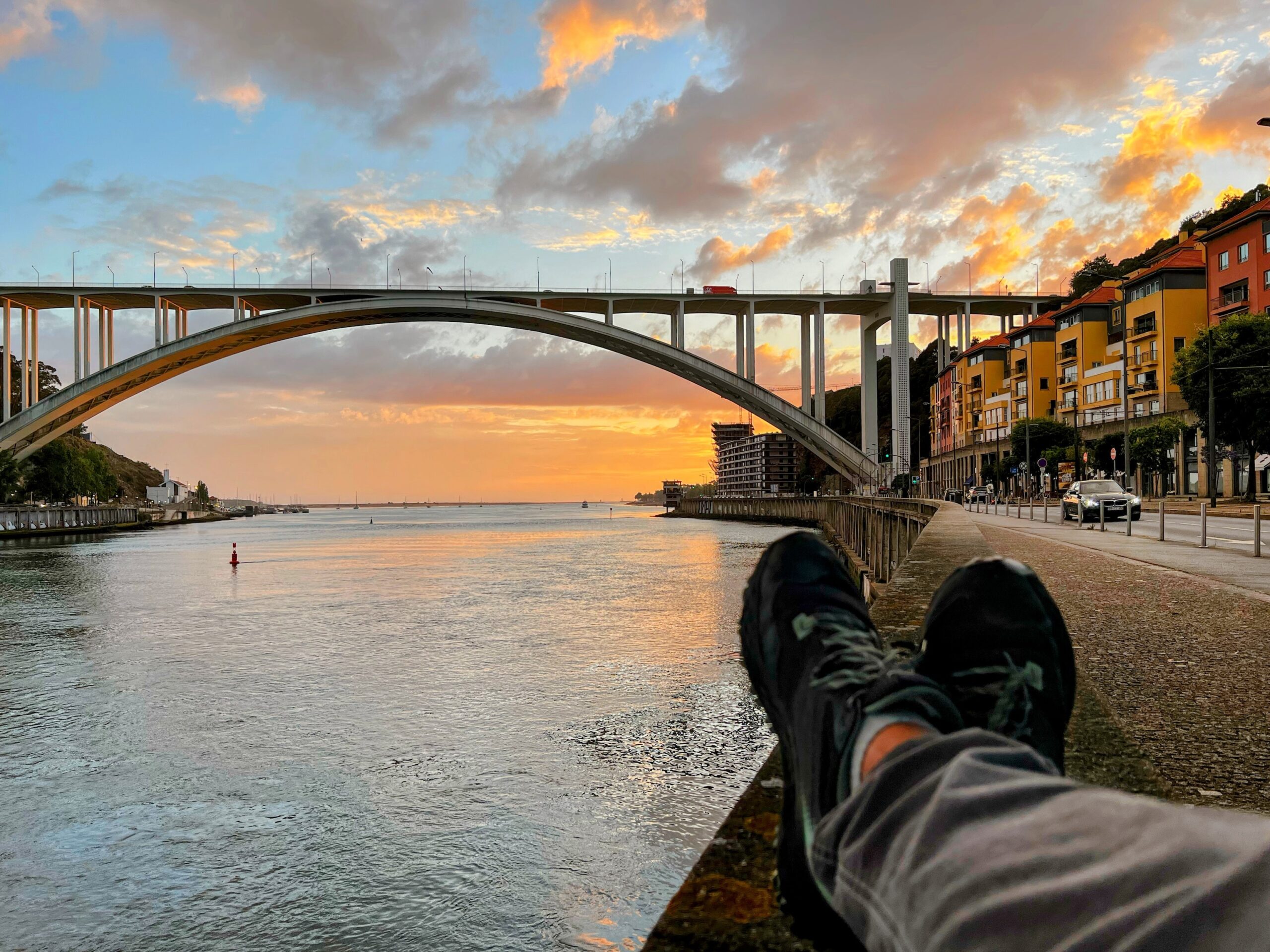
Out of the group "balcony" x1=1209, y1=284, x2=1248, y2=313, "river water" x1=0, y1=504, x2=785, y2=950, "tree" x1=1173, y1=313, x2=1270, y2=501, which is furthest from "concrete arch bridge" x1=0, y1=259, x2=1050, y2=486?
"river water" x1=0, y1=504, x2=785, y2=950

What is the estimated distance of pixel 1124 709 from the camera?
119 inches

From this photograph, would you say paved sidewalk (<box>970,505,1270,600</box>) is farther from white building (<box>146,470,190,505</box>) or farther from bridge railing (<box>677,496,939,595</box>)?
white building (<box>146,470,190,505</box>)

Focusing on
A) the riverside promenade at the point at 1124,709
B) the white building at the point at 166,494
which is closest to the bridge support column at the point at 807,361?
the riverside promenade at the point at 1124,709

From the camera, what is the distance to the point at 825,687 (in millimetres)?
1227

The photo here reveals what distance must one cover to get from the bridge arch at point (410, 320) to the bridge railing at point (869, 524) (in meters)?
3.71

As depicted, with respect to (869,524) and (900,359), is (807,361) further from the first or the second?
(869,524)

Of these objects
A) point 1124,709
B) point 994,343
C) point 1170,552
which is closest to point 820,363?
point 1170,552

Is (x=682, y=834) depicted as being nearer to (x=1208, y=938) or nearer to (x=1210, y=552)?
(x=1208, y=938)

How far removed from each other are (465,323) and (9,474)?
82.4 ft

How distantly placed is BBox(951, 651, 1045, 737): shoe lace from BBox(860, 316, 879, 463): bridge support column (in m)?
40.6

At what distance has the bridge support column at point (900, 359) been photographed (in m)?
38.1

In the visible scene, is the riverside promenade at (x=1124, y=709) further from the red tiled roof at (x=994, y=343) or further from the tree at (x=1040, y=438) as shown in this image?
the red tiled roof at (x=994, y=343)

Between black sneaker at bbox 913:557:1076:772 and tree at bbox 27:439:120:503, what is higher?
tree at bbox 27:439:120:503

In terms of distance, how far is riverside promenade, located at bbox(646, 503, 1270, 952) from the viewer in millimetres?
1315
